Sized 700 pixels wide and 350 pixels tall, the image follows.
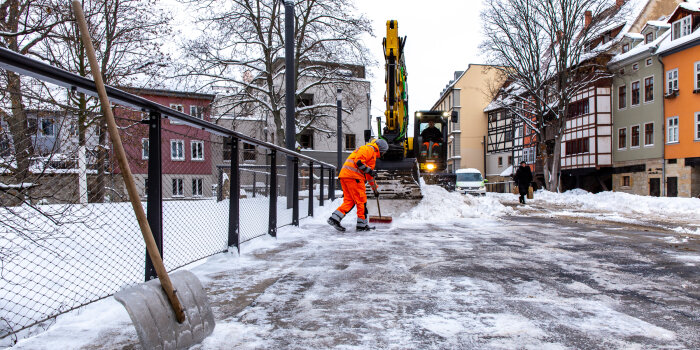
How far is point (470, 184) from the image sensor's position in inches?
913

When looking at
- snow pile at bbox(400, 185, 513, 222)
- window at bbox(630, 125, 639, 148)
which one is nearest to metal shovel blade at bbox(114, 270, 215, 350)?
snow pile at bbox(400, 185, 513, 222)

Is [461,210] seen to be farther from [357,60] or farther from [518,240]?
[357,60]

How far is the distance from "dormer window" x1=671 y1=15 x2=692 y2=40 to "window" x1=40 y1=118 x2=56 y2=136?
2894 centimetres

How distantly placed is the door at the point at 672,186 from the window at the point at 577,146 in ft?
21.2

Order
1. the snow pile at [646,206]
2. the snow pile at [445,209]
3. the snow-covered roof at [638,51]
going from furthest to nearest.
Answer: the snow-covered roof at [638,51] → the snow pile at [646,206] → the snow pile at [445,209]

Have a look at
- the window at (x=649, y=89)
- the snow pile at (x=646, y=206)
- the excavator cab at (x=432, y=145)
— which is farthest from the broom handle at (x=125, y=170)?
the window at (x=649, y=89)

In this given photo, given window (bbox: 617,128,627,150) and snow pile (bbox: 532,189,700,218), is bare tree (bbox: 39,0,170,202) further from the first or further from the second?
window (bbox: 617,128,627,150)

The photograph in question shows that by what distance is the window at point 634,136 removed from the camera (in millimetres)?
26469

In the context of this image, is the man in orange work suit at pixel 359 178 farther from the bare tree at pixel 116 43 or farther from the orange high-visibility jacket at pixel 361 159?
the bare tree at pixel 116 43

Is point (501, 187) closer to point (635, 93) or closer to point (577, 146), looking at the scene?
point (577, 146)

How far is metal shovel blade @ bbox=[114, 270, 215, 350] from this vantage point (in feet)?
7.29

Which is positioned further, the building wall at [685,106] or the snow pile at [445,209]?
the building wall at [685,106]

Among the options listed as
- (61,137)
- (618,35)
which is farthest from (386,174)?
(618,35)

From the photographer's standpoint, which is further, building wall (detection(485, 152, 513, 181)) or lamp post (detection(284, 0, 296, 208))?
building wall (detection(485, 152, 513, 181))
